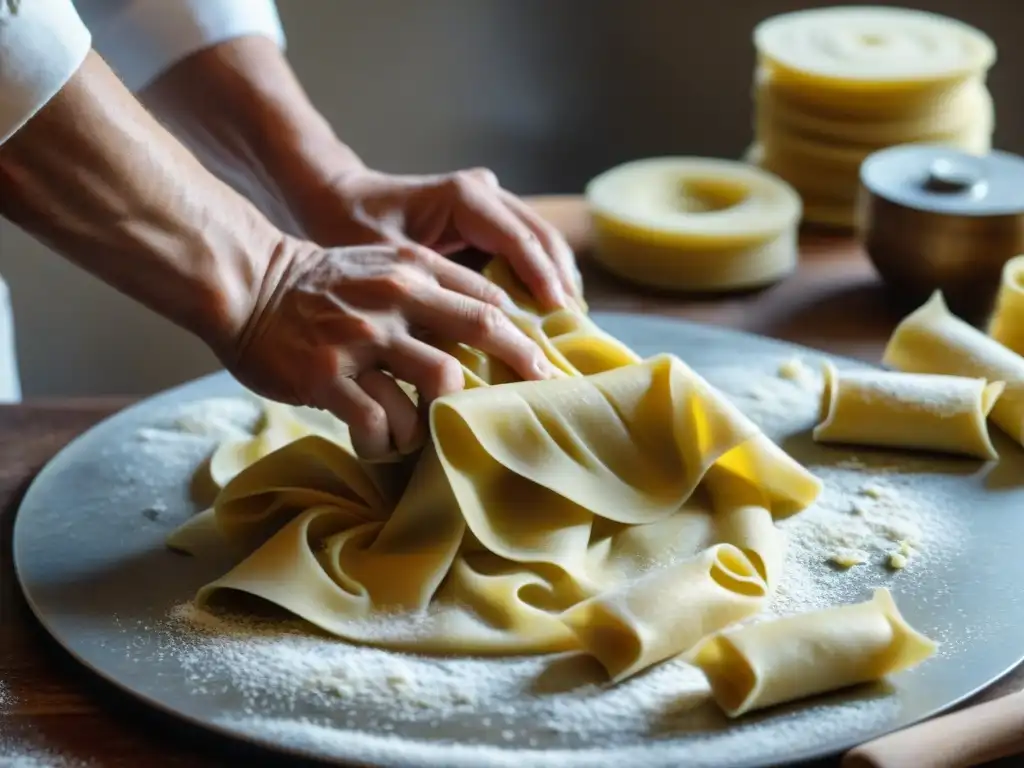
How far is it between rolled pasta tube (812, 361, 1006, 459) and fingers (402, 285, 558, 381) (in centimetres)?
33

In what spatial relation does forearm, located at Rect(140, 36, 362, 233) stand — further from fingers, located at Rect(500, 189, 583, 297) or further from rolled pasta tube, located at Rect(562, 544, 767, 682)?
rolled pasta tube, located at Rect(562, 544, 767, 682)

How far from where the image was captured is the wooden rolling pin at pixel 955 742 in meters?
0.89

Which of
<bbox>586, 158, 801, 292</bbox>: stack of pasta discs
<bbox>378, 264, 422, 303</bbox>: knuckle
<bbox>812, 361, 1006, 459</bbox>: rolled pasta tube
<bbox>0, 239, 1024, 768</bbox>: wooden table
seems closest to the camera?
<bbox>0, 239, 1024, 768</bbox>: wooden table

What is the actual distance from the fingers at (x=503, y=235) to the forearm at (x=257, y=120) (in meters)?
0.18

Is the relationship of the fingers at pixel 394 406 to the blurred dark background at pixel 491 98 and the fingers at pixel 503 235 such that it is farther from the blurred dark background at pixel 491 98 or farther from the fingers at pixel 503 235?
the blurred dark background at pixel 491 98

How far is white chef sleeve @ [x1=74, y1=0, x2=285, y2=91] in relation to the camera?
1607 mm

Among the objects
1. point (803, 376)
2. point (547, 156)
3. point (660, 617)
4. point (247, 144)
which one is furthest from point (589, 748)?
point (547, 156)

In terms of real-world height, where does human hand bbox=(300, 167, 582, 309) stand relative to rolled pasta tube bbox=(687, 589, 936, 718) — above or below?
above

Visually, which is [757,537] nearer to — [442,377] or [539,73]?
[442,377]

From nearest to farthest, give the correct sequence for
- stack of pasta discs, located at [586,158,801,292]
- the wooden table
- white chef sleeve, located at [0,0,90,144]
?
the wooden table < white chef sleeve, located at [0,0,90,144] < stack of pasta discs, located at [586,158,801,292]

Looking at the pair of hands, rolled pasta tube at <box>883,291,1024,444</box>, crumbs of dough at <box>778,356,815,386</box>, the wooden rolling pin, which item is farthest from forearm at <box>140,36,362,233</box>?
the wooden rolling pin

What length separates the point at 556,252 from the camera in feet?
4.81

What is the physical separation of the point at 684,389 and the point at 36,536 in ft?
1.94

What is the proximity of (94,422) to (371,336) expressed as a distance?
0.46m
